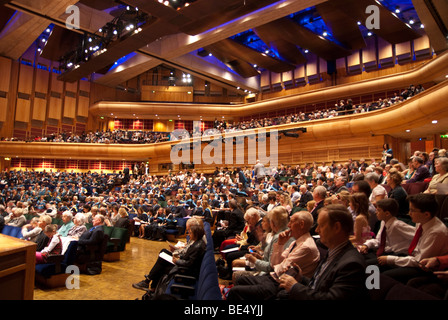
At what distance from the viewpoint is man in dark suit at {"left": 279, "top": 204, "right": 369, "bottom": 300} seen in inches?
55.1

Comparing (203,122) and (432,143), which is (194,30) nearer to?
(203,122)

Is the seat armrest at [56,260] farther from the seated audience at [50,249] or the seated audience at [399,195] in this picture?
the seated audience at [399,195]

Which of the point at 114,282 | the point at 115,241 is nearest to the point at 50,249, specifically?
the point at 114,282

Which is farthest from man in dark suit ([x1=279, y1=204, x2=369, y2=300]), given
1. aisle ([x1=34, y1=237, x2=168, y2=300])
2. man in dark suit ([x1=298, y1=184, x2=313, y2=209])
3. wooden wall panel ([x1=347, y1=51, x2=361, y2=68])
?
wooden wall panel ([x1=347, y1=51, x2=361, y2=68])

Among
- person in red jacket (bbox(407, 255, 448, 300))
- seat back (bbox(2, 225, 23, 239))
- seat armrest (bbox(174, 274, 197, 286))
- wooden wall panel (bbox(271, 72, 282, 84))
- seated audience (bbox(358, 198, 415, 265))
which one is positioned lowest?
seat armrest (bbox(174, 274, 197, 286))

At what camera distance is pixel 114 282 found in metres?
3.93

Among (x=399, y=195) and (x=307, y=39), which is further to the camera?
(x=307, y=39)

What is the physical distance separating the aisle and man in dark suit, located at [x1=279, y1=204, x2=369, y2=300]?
2415 millimetres

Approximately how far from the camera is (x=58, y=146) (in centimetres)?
1875

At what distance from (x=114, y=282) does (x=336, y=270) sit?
3317 mm

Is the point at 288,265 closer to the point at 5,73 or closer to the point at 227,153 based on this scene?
the point at 227,153

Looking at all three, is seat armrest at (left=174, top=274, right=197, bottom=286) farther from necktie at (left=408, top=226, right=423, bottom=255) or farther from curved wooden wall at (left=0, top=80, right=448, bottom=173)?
curved wooden wall at (left=0, top=80, right=448, bottom=173)

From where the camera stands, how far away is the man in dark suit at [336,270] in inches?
55.1
